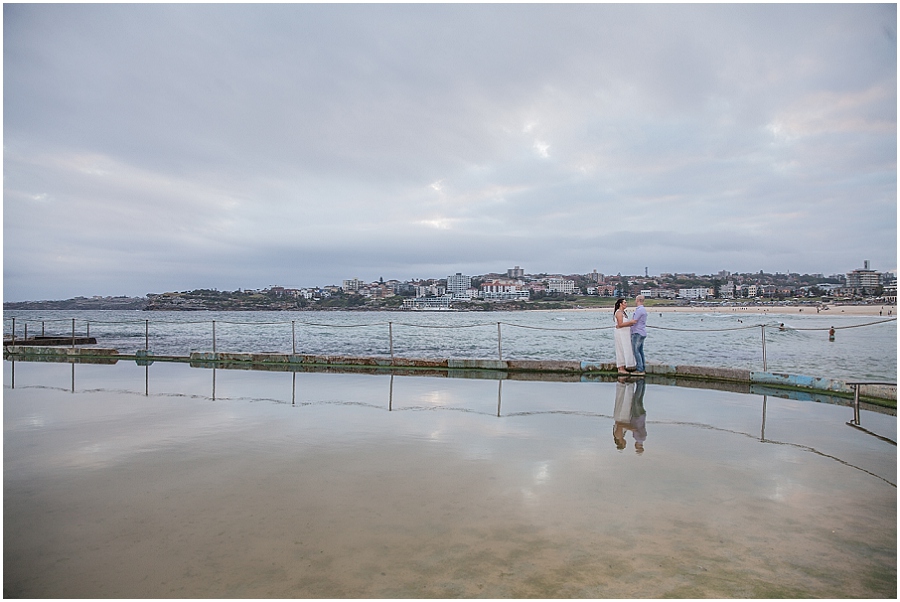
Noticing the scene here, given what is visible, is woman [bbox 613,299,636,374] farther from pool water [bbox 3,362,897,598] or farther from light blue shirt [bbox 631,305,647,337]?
pool water [bbox 3,362,897,598]

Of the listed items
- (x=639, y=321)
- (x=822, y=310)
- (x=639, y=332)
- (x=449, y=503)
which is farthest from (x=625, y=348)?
(x=822, y=310)

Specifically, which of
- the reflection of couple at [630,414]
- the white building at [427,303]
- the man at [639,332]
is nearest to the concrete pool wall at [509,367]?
the man at [639,332]

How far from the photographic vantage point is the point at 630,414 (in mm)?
6941

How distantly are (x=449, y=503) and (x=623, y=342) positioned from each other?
7407mm

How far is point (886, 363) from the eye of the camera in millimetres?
20547

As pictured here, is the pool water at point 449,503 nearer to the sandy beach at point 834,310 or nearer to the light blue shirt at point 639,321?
the light blue shirt at point 639,321

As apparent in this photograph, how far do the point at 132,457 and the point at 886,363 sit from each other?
25.0 meters

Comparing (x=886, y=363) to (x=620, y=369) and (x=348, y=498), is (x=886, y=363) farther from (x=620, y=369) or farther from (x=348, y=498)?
(x=348, y=498)

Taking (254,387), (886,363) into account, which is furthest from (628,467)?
(886,363)

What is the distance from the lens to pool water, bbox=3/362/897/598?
2.79 m

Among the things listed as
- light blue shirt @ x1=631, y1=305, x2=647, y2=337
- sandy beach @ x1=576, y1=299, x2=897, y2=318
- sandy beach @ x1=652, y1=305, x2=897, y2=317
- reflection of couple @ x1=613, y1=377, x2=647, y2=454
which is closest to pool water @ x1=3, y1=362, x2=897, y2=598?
reflection of couple @ x1=613, y1=377, x2=647, y2=454

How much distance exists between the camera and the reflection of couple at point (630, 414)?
555 cm

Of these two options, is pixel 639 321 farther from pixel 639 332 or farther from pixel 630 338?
pixel 630 338

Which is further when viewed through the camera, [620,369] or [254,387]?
[620,369]
